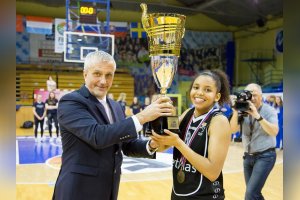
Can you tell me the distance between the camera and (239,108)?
3.43 metres

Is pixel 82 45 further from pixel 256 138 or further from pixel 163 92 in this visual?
pixel 163 92

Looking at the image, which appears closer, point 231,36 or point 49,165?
point 49,165

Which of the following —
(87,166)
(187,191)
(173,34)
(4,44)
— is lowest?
(187,191)

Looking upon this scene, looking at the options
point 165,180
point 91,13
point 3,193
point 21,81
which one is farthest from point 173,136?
point 21,81

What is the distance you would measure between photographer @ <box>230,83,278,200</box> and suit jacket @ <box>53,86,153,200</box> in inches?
72.8

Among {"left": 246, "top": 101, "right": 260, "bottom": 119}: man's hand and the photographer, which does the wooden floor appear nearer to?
the photographer

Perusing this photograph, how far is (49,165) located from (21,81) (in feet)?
39.4

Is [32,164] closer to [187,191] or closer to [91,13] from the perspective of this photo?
[91,13]

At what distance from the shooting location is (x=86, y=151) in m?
1.82

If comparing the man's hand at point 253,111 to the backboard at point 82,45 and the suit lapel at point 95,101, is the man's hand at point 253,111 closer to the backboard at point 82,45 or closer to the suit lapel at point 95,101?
the suit lapel at point 95,101

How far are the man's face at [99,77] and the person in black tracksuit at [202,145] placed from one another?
0.38 metres

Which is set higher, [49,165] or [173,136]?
[173,136]

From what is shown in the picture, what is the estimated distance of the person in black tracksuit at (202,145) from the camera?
178 centimetres

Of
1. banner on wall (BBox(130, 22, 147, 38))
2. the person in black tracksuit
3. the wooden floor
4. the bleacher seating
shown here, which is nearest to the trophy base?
the person in black tracksuit
